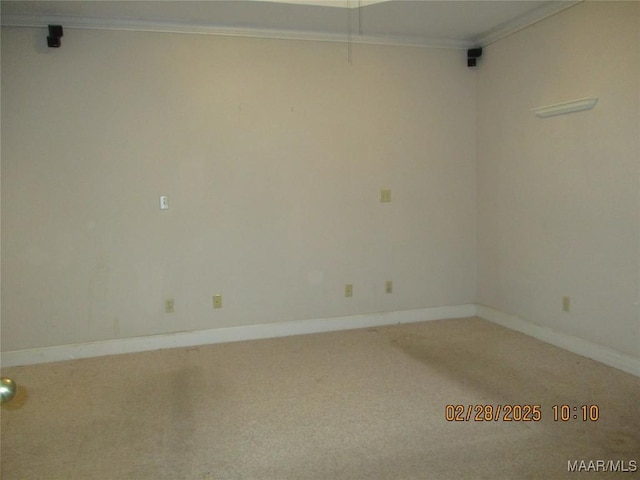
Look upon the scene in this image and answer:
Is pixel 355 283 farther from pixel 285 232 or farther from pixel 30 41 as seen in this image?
pixel 30 41

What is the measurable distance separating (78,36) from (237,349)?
2.51 meters

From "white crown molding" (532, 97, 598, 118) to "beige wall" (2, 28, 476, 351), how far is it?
80 centimetres

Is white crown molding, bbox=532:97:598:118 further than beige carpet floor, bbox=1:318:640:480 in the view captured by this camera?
Yes

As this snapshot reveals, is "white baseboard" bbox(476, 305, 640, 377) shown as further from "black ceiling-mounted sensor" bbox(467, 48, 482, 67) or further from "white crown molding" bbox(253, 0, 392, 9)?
"white crown molding" bbox(253, 0, 392, 9)

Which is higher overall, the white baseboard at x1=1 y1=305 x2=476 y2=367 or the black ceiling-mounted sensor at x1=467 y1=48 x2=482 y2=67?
the black ceiling-mounted sensor at x1=467 y1=48 x2=482 y2=67

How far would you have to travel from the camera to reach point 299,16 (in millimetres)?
3309

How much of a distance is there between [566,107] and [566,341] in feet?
5.42

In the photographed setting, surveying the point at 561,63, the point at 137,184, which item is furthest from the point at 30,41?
the point at 561,63

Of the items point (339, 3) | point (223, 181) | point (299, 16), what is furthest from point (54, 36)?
point (339, 3)

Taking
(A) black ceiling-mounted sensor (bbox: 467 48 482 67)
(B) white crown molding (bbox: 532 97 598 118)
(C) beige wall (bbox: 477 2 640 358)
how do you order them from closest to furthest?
(C) beige wall (bbox: 477 2 640 358) < (B) white crown molding (bbox: 532 97 598 118) < (A) black ceiling-mounted sensor (bbox: 467 48 482 67)

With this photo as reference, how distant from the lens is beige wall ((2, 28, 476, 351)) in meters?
3.24
